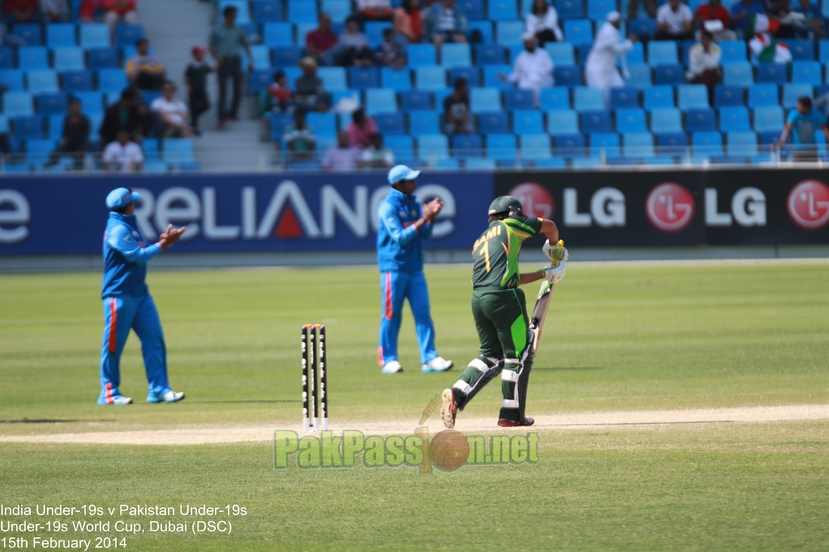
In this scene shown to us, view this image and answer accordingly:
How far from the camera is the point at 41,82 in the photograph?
1064 inches

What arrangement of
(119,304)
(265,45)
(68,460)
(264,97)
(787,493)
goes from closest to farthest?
(787,493)
(68,460)
(119,304)
(264,97)
(265,45)

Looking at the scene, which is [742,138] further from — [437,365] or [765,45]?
[437,365]

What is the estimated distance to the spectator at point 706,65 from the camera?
28266mm

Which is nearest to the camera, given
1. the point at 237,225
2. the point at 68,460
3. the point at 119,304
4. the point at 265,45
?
the point at 68,460

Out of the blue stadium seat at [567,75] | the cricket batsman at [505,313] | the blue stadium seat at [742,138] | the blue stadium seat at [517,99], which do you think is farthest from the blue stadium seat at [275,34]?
the cricket batsman at [505,313]

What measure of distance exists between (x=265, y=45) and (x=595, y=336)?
1754 cm

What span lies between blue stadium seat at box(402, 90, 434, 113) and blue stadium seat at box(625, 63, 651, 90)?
18.6 feet

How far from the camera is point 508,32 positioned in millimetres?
29703

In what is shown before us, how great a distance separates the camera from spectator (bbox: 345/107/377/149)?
985 inches

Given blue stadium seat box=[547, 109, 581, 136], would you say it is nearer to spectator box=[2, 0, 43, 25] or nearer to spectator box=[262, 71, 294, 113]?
spectator box=[262, 71, 294, 113]

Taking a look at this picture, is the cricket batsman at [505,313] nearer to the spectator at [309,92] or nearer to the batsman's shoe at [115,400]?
the batsman's shoe at [115,400]

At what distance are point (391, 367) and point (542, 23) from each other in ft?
62.0

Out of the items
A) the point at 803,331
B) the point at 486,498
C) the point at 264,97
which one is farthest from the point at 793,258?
the point at 486,498

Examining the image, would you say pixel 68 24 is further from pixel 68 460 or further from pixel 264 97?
pixel 68 460
